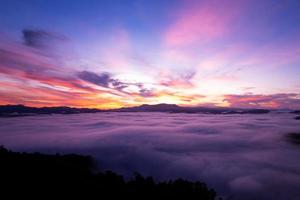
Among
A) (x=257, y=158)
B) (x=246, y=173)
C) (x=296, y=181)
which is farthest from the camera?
(x=257, y=158)

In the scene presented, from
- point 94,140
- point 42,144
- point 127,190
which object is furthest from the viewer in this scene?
point 94,140

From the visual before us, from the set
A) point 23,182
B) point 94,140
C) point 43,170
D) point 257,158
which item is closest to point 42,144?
point 94,140

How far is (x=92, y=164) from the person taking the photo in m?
38.5

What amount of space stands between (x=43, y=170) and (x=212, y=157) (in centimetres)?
3257

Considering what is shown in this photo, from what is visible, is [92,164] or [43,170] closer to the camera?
[43,170]

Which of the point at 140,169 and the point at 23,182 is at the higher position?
the point at 23,182

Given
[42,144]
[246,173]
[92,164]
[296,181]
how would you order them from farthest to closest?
1. [42,144]
2. [92,164]
3. [246,173]
4. [296,181]

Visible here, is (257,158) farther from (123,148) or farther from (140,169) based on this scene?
(123,148)

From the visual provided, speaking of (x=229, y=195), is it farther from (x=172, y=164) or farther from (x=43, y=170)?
(x=43, y=170)

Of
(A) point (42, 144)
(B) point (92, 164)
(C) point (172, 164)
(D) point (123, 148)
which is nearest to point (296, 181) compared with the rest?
(C) point (172, 164)

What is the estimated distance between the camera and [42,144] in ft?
184

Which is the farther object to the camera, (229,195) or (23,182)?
(229,195)

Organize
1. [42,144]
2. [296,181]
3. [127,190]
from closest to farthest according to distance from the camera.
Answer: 1. [127,190]
2. [296,181]
3. [42,144]

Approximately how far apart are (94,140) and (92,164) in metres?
22.5
